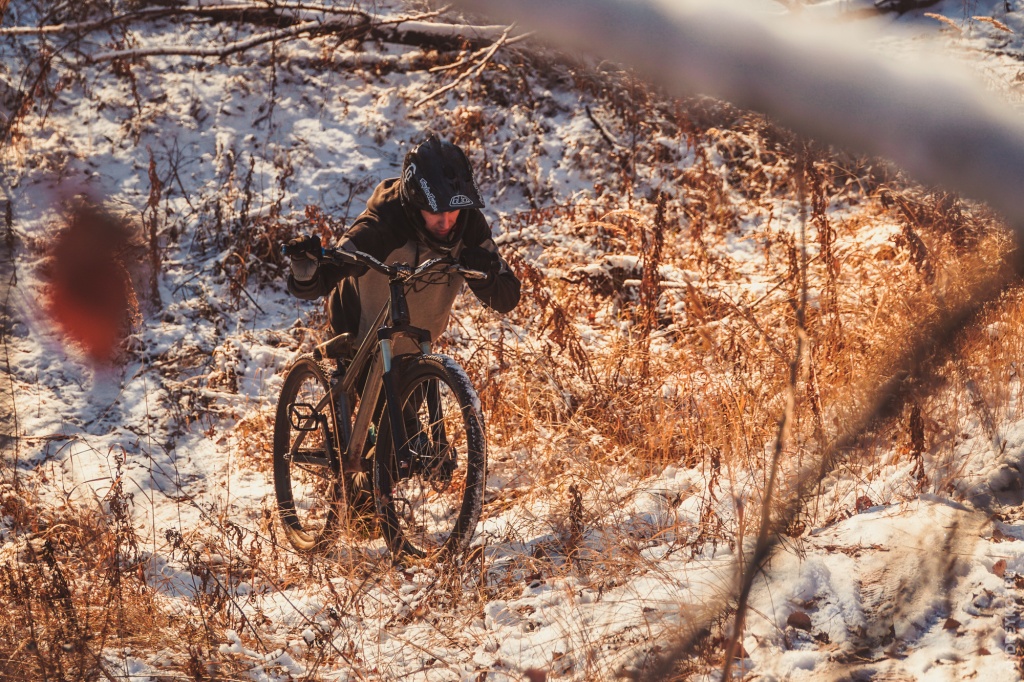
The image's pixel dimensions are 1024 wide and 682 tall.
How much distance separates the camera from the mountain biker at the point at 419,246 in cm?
359

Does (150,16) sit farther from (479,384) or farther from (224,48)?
(479,384)

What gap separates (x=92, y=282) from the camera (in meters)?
7.31

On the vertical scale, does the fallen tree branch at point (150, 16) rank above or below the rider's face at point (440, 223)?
above

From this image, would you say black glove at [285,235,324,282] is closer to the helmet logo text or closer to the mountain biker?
the mountain biker

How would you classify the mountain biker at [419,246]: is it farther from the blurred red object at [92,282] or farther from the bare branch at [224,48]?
the bare branch at [224,48]

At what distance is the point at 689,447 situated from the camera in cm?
440

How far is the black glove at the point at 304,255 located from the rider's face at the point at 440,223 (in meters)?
0.50

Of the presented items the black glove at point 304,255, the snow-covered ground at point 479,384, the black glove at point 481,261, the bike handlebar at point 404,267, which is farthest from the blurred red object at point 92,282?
the black glove at point 481,261

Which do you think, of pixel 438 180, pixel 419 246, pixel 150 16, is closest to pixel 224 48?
pixel 150 16

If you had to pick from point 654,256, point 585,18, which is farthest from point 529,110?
point 585,18

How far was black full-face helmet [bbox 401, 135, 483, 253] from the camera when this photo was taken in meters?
3.57

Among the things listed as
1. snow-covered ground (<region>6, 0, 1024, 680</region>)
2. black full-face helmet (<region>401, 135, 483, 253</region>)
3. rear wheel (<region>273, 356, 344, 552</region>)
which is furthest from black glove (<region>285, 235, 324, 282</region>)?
snow-covered ground (<region>6, 0, 1024, 680</region>)

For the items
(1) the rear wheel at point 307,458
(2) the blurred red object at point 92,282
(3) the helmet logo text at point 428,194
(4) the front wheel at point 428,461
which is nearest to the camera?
(4) the front wheel at point 428,461

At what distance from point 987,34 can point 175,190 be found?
760 cm
